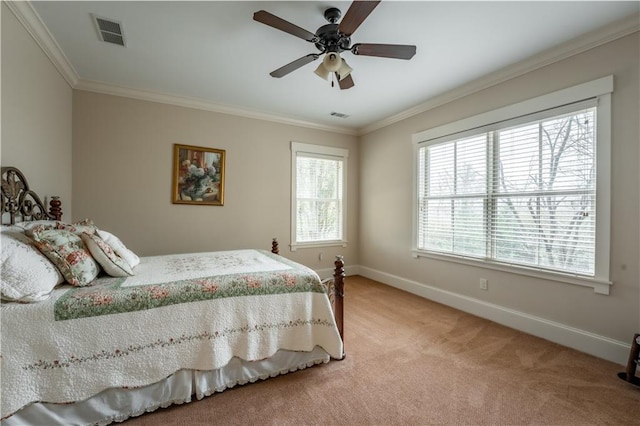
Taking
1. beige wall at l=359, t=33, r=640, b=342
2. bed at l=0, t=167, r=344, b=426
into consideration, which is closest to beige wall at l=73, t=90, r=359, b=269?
bed at l=0, t=167, r=344, b=426

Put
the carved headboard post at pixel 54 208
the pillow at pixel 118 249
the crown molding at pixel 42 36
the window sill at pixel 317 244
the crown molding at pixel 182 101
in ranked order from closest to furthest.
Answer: the crown molding at pixel 42 36 → the pillow at pixel 118 249 → the carved headboard post at pixel 54 208 → the crown molding at pixel 182 101 → the window sill at pixel 317 244

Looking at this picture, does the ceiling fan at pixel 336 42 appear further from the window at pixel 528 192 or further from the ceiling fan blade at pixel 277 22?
the window at pixel 528 192

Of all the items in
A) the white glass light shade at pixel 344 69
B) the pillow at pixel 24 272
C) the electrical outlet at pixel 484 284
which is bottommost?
the electrical outlet at pixel 484 284

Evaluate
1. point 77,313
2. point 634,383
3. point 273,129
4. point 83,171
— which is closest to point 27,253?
point 77,313

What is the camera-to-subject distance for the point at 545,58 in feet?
8.46

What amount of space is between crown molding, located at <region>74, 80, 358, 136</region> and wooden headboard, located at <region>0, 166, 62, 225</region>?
158 centimetres

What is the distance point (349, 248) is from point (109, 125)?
3.85 m

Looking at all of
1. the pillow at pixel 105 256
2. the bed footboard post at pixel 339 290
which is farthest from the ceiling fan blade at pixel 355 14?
the pillow at pixel 105 256

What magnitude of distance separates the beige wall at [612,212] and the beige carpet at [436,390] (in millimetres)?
342

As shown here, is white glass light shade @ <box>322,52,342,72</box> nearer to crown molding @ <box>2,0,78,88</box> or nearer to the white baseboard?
crown molding @ <box>2,0,78,88</box>

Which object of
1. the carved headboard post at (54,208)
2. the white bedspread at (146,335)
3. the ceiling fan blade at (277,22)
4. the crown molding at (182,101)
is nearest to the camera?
the white bedspread at (146,335)

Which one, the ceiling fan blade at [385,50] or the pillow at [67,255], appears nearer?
the pillow at [67,255]

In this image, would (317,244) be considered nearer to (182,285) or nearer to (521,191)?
(521,191)

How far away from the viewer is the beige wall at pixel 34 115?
1.95 meters
